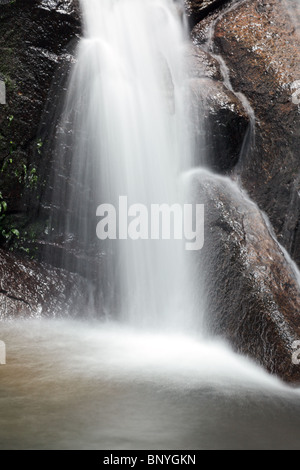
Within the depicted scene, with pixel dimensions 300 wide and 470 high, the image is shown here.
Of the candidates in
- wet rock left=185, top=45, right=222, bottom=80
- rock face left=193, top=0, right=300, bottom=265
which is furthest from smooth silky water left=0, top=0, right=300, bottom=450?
rock face left=193, top=0, right=300, bottom=265

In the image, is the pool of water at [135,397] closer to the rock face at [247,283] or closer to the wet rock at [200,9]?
the rock face at [247,283]

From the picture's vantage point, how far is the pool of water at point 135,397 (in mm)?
2670

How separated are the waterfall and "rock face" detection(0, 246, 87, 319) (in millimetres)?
360

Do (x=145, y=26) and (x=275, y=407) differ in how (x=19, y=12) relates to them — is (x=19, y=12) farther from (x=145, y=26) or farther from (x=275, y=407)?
(x=275, y=407)

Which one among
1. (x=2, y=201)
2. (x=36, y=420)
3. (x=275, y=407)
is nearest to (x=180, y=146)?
(x=2, y=201)

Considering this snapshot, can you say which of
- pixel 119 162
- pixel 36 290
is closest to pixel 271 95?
pixel 119 162

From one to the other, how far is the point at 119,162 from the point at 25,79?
153 centimetres

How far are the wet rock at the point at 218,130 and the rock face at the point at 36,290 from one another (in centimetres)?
233

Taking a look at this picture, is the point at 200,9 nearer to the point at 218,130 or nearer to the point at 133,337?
the point at 218,130

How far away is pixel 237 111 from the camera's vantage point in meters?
6.23

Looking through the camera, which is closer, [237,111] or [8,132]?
[8,132]

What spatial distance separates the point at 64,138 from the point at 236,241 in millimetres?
2566

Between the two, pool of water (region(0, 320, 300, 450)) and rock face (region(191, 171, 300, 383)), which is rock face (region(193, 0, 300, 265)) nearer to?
rock face (region(191, 171, 300, 383))

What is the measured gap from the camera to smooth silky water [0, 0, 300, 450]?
280 centimetres
